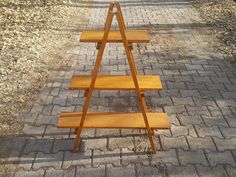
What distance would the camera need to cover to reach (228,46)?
6.66 meters

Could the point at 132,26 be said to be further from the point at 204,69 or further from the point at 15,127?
the point at 15,127

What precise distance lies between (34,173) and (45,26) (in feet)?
16.4

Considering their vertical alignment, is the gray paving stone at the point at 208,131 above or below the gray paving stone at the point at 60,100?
below

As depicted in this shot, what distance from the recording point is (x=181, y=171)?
3318 mm

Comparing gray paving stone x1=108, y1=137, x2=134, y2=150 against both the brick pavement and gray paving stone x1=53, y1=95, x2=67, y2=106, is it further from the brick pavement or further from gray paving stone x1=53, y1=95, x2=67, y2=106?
gray paving stone x1=53, y1=95, x2=67, y2=106

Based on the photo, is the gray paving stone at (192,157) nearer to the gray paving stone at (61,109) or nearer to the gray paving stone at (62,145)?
the gray paving stone at (62,145)

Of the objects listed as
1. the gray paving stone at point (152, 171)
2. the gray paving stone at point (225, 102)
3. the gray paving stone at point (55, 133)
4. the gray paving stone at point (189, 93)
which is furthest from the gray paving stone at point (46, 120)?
the gray paving stone at point (225, 102)

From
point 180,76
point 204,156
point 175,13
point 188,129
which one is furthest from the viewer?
point 175,13

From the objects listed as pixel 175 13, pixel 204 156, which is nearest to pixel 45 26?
pixel 175 13

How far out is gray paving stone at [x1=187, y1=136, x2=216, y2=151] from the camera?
3.67 m

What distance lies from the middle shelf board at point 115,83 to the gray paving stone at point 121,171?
2.76 ft

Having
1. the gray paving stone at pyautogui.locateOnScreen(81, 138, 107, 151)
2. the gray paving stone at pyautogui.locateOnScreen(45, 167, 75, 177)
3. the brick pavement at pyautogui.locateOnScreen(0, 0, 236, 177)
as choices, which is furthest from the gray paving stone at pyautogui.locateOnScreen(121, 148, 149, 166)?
the gray paving stone at pyautogui.locateOnScreen(45, 167, 75, 177)

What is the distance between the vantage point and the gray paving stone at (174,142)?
369cm

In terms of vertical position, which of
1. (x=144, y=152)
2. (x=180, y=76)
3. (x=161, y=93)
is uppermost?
(x=180, y=76)
